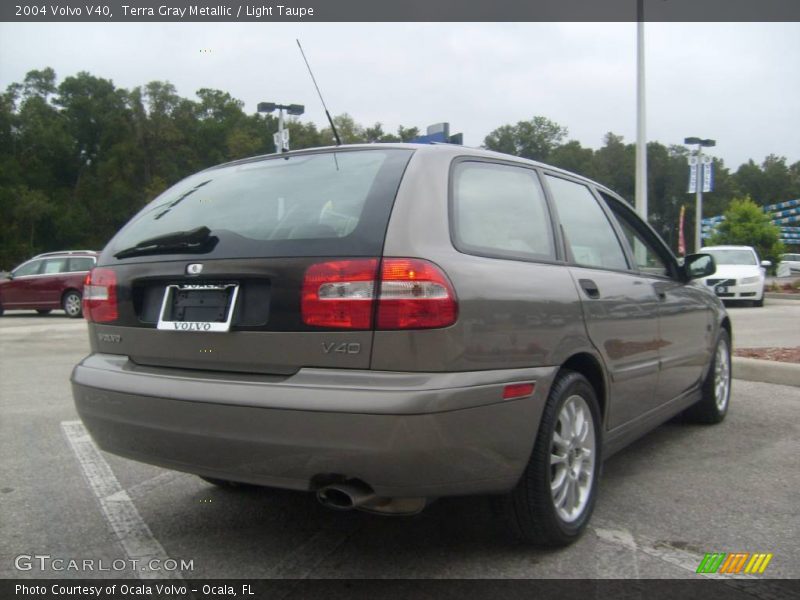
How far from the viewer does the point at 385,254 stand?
2.47 m

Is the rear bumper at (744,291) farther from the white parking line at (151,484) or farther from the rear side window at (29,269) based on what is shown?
the rear side window at (29,269)

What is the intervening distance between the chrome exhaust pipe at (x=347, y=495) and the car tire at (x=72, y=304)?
1677 cm

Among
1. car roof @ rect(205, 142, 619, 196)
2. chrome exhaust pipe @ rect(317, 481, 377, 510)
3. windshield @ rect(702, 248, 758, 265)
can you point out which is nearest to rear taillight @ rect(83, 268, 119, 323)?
car roof @ rect(205, 142, 619, 196)

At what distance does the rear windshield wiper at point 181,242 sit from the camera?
110 inches

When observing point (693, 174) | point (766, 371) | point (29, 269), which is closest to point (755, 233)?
point (693, 174)

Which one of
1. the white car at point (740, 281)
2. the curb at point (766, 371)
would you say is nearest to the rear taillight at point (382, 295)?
the curb at point (766, 371)

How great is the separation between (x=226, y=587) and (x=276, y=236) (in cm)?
128

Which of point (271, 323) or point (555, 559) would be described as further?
point (555, 559)

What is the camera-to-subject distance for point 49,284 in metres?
17.8

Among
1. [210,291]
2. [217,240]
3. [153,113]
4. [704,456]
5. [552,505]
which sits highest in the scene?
[153,113]

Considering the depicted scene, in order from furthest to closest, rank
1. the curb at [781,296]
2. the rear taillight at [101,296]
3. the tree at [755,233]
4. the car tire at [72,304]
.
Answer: the tree at [755,233] → the curb at [781,296] → the car tire at [72,304] → the rear taillight at [101,296]

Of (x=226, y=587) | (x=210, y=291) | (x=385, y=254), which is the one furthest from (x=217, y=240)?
(x=226, y=587)

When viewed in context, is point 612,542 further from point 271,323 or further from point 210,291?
point 210,291

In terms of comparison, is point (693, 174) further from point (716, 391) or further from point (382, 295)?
point (382, 295)
